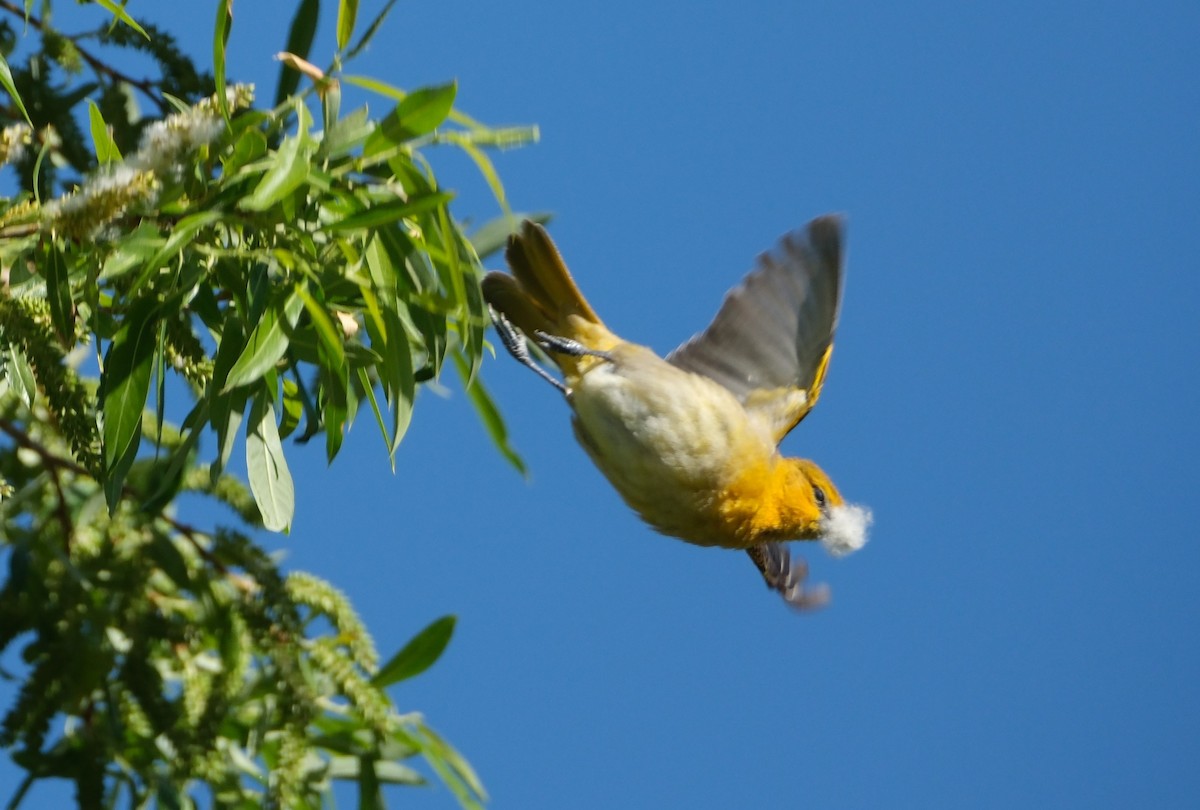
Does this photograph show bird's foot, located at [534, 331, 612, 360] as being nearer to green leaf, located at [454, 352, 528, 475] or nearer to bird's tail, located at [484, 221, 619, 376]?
bird's tail, located at [484, 221, 619, 376]

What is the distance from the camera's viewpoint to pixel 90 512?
1.97 m

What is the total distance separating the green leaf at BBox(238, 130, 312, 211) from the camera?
3.27ft

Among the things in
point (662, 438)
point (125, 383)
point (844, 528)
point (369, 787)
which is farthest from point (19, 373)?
point (844, 528)

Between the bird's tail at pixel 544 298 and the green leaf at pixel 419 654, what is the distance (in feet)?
1.55

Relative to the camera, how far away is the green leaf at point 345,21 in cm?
113

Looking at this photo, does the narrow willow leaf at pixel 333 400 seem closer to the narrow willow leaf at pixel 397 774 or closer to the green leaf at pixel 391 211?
the green leaf at pixel 391 211

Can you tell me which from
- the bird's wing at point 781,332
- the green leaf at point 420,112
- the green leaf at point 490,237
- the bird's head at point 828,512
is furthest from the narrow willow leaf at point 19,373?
the bird's head at point 828,512

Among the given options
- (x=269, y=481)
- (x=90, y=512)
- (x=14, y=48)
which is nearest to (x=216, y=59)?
(x=269, y=481)

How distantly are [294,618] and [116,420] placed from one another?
0.53m

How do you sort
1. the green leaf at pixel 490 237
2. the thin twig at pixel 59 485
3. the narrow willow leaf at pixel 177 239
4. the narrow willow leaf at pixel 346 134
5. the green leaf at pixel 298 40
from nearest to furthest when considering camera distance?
1. the narrow willow leaf at pixel 177 239
2. the narrow willow leaf at pixel 346 134
3. the green leaf at pixel 298 40
4. the thin twig at pixel 59 485
5. the green leaf at pixel 490 237

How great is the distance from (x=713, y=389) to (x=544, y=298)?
29 cm

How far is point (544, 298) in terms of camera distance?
2.14m

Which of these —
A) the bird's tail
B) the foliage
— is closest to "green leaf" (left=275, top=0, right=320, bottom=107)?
the foliage

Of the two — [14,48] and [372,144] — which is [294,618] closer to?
[372,144]
